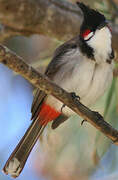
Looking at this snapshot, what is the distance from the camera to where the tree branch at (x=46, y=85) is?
87.2 inches

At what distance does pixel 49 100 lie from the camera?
9.95ft

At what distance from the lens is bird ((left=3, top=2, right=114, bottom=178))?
2822 millimetres

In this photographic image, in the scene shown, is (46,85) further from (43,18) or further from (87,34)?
(43,18)

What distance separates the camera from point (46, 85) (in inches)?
91.1

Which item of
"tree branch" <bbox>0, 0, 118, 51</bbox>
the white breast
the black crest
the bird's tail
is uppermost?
"tree branch" <bbox>0, 0, 118, 51</bbox>

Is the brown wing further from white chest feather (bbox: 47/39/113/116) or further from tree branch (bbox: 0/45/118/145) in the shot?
tree branch (bbox: 0/45/118/145)

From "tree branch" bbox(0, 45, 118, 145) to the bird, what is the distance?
0.39 meters

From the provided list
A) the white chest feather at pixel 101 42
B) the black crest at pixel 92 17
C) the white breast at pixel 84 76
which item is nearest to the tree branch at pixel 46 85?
the white breast at pixel 84 76

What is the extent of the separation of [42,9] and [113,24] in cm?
45

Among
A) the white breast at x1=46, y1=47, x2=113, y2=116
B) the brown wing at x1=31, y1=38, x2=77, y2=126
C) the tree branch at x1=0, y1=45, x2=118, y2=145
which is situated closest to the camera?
the tree branch at x1=0, y1=45, x2=118, y2=145

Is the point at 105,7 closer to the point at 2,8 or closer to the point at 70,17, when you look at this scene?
the point at 70,17

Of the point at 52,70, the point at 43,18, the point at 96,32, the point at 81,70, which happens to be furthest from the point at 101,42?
the point at 43,18

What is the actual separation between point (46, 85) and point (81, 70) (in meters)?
0.52

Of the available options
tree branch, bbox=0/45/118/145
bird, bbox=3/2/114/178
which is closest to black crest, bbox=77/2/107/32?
bird, bbox=3/2/114/178
